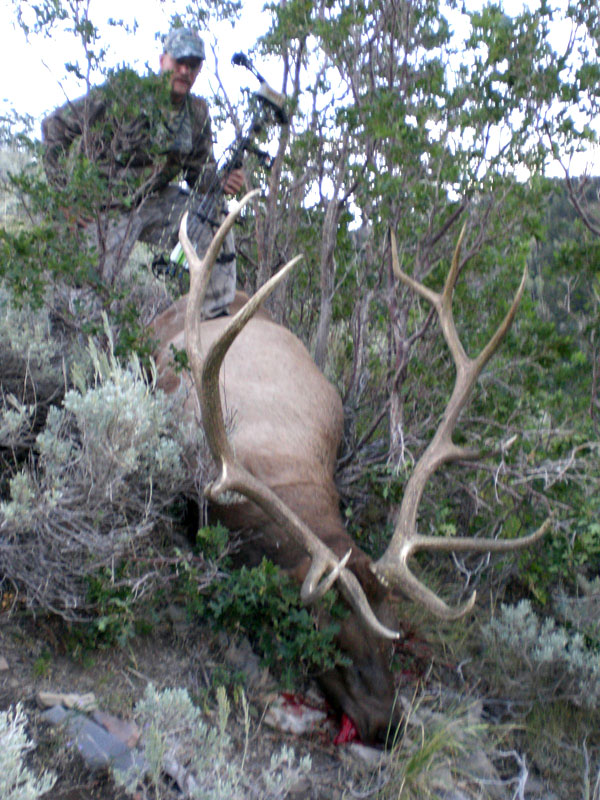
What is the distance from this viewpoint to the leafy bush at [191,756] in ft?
8.45

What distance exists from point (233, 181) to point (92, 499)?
265 cm

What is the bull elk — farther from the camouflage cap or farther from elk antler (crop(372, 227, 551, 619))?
the camouflage cap

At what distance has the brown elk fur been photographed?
10.5ft

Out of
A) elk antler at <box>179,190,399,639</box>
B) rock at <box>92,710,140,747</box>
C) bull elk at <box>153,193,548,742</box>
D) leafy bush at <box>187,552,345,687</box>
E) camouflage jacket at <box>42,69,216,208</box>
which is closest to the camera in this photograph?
rock at <box>92,710,140,747</box>

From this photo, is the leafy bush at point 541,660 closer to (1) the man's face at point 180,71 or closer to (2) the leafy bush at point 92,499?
(2) the leafy bush at point 92,499

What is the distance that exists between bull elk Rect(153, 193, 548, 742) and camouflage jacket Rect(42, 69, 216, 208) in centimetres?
107

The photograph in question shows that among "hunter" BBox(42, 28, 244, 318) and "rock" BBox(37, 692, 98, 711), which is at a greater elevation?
"hunter" BBox(42, 28, 244, 318)

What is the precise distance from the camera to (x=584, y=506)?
3.87 metres

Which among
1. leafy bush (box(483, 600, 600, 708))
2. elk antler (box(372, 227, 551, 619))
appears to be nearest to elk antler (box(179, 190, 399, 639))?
elk antler (box(372, 227, 551, 619))

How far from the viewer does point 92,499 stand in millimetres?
3293

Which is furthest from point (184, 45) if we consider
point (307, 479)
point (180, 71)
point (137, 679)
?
point (137, 679)

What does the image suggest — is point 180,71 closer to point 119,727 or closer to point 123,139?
point 123,139

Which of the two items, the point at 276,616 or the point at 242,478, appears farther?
the point at 276,616

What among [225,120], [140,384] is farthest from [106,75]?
[140,384]
